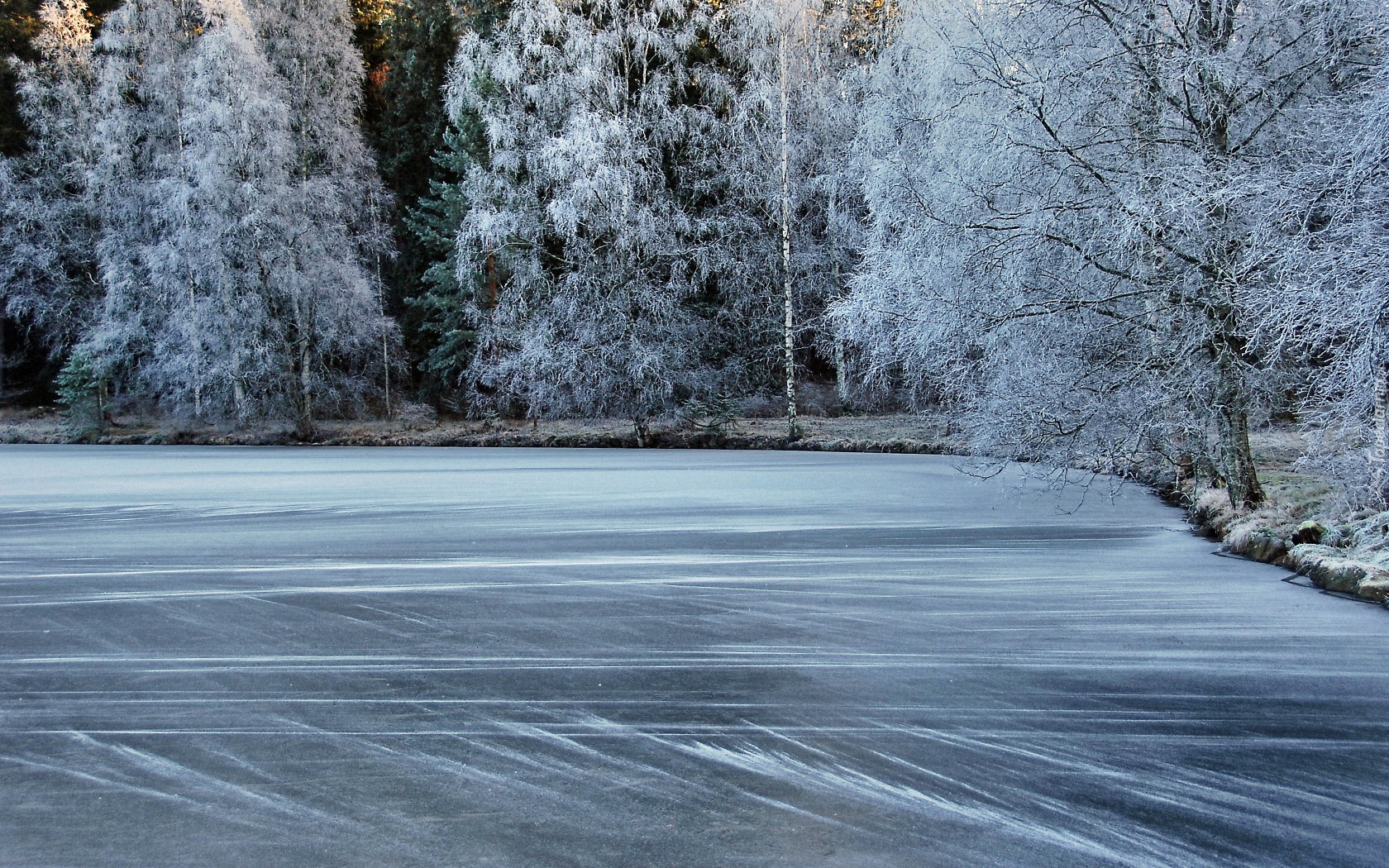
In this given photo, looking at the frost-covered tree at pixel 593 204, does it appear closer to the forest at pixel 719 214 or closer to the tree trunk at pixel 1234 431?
the forest at pixel 719 214

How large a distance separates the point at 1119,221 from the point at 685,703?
17.8ft

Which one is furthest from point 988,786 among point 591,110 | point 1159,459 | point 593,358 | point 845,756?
point 591,110

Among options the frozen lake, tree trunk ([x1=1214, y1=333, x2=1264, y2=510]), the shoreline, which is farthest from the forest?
the frozen lake

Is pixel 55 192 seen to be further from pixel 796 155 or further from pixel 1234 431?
pixel 1234 431

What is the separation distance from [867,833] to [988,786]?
1.75 feet

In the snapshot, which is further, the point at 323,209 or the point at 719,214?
the point at 323,209

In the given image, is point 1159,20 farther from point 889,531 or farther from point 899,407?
point 899,407

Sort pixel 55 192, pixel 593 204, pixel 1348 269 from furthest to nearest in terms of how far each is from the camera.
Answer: pixel 55 192
pixel 593 204
pixel 1348 269

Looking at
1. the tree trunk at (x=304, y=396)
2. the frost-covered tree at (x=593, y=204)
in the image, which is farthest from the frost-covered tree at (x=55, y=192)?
the frost-covered tree at (x=593, y=204)

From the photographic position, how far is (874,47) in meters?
22.8

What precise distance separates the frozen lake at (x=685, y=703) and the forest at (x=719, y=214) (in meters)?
1.79

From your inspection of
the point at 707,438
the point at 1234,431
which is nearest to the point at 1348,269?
the point at 1234,431

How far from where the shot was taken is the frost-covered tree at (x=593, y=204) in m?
20.3

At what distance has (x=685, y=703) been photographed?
405 centimetres
